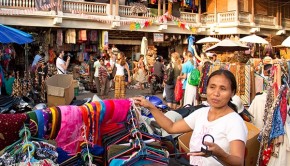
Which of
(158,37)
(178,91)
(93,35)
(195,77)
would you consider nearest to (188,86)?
(195,77)

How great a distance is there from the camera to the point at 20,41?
7.35 meters

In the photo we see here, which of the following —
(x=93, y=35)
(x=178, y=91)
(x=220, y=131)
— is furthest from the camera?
(x=93, y=35)

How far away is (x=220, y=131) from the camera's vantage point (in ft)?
6.22

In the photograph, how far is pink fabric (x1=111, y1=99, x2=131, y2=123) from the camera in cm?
249

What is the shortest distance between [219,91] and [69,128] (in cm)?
107

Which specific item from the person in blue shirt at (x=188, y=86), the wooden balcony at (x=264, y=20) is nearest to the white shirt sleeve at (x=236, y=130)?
the person in blue shirt at (x=188, y=86)

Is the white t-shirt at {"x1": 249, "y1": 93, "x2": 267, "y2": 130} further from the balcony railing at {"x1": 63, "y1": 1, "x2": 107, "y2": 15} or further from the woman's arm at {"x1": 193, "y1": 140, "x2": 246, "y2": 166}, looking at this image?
the balcony railing at {"x1": 63, "y1": 1, "x2": 107, "y2": 15}

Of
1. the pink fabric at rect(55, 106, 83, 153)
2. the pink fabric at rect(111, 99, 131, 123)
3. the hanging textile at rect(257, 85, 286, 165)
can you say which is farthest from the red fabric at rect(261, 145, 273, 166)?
the pink fabric at rect(55, 106, 83, 153)

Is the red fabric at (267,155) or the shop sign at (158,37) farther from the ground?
the shop sign at (158,37)

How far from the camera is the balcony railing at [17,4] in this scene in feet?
43.0

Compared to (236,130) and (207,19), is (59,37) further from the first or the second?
(236,130)

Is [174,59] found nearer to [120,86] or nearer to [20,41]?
[120,86]

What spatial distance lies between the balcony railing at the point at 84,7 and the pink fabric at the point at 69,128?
13066 mm

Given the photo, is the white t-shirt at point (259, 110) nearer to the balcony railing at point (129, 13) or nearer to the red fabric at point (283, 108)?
the red fabric at point (283, 108)
